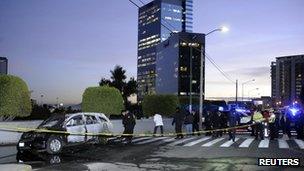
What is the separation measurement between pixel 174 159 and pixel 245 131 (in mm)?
17138

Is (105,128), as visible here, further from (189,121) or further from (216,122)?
(216,122)

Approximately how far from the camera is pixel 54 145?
18.8 m

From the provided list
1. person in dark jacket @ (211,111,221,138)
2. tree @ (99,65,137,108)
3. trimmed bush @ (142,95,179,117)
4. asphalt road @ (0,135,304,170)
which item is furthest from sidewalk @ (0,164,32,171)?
tree @ (99,65,137,108)

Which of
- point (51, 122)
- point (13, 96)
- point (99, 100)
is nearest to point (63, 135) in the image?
point (51, 122)

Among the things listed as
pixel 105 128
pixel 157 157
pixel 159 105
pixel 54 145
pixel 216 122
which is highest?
pixel 159 105

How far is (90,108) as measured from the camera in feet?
107

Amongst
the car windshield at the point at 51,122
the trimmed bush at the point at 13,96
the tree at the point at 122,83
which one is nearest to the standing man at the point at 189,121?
the trimmed bush at the point at 13,96

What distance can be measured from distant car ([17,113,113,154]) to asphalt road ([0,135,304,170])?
15.0 inches

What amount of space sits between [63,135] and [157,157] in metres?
4.39

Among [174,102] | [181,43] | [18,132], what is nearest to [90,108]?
[18,132]

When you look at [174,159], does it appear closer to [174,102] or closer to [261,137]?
[261,137]

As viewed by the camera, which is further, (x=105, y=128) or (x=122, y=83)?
(x=122, y=83)

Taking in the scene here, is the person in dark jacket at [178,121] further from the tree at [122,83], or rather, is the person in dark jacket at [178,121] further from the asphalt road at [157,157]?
the tree at [122,83]

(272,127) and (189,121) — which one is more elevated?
(189,121)
